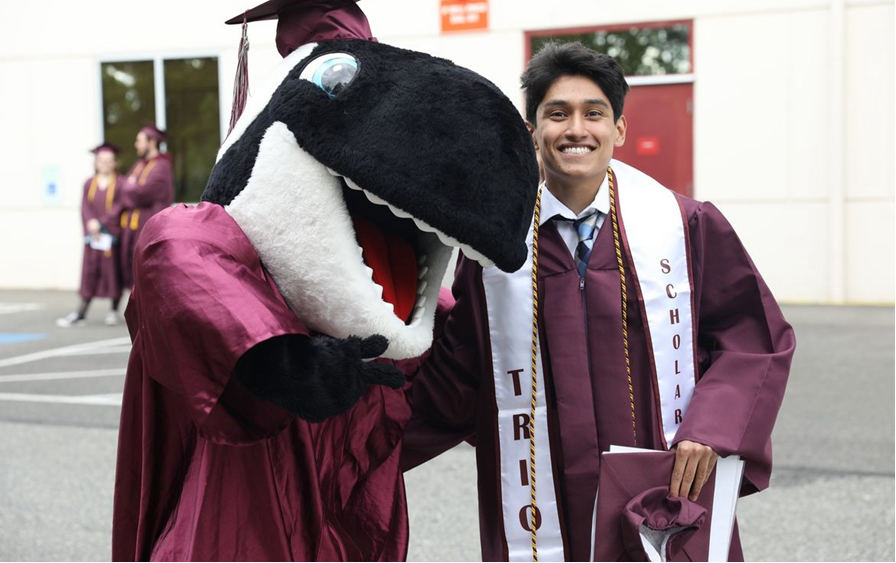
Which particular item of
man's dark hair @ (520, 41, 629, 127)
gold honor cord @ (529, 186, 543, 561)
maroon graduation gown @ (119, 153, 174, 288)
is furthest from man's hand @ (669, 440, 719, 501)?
maroon graduation gown @ (119, 153, 174, 288)

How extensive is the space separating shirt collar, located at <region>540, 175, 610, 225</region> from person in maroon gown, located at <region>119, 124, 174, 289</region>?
805cm

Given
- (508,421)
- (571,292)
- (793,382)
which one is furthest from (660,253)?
(793,382)

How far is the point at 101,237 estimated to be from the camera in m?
10.1

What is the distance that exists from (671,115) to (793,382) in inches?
199

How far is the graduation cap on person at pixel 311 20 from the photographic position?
2.00m

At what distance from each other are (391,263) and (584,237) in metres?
0.56

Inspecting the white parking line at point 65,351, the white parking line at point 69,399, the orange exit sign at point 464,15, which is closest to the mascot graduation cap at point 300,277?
the white parking line at point 69,399

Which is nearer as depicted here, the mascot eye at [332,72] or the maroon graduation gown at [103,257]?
the mascot eye at [332,72]

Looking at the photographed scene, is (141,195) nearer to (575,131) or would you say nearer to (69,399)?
(69,399)

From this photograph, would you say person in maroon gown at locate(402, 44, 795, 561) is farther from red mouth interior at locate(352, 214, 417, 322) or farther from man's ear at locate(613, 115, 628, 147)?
red mouth interior at locate(352, 214, 417, 322)

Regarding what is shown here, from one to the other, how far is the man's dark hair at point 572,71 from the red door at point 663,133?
8.86 meters

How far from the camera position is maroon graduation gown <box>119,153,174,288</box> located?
9.70m

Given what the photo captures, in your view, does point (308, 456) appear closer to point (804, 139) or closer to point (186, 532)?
point (186, 532)

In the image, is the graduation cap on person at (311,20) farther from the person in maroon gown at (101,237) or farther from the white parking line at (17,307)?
the white parking line at (17,307)
